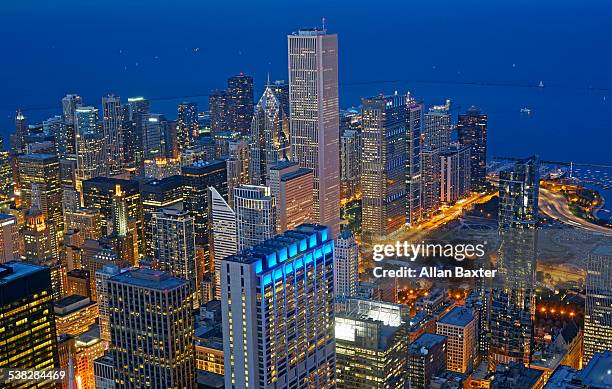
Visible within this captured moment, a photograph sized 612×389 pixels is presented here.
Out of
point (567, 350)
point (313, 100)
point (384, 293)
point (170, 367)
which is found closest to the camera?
point (170, 367)

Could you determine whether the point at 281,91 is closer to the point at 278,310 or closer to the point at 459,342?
the point at 459,342

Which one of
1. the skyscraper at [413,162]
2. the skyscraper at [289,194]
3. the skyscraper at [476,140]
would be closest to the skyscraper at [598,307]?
the skyscraper at [289,194]

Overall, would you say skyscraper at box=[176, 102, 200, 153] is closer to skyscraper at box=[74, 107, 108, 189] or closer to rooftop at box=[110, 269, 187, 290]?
skyscraper at box=[74, 107, 108, 189]

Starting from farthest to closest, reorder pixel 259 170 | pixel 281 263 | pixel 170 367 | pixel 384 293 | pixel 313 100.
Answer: pixel 259 170
pixel 313 100
pixel 384 293
pixel 170 367
pixel 281 263

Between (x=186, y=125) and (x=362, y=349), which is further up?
(x=186, y=125)

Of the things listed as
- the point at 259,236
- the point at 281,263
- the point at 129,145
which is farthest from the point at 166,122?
the point at 281,263

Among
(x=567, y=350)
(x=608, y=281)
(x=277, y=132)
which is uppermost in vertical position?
(x=277, y=132)

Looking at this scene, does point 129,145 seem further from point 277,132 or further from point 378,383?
point 378,383

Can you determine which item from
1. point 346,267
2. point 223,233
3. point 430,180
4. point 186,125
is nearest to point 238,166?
point 223,233
